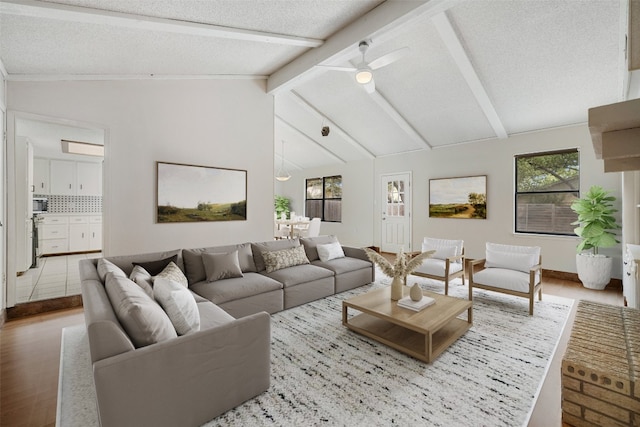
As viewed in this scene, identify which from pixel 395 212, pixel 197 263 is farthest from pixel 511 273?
pixel 395 212

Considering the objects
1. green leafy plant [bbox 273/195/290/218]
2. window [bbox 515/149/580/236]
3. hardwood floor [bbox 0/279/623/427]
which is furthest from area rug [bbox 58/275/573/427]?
green leafy plant [bbox 273/195/290/218]

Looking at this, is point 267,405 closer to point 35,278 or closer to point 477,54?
point 477,54

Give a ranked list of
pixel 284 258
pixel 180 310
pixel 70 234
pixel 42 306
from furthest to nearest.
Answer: pixel 70 234
pixel 284 258
pixel 42 306
pixel 180 310

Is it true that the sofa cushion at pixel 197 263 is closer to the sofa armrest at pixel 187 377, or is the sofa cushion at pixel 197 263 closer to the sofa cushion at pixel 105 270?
the sofa cushion at pixel 105 270

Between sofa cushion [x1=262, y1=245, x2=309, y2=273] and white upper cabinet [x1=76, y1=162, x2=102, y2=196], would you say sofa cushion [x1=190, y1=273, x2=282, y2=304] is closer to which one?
sofa cushion [x1=262, y1=245, x2=309, y2=273]

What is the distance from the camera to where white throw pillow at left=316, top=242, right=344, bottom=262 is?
4.40 metres

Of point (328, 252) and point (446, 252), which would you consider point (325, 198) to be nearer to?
point (328, 252)

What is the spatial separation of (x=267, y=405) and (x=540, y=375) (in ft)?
6.71

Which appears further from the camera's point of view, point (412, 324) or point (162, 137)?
point (162, 137)

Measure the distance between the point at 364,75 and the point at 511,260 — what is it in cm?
298

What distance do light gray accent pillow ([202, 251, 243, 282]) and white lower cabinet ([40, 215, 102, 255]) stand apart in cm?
553

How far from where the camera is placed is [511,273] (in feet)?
11.7

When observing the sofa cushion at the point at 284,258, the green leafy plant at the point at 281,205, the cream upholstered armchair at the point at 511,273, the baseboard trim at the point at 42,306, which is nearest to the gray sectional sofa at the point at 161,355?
the sofa cushion at the point at 284,258

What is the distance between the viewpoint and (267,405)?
1.90 meters
